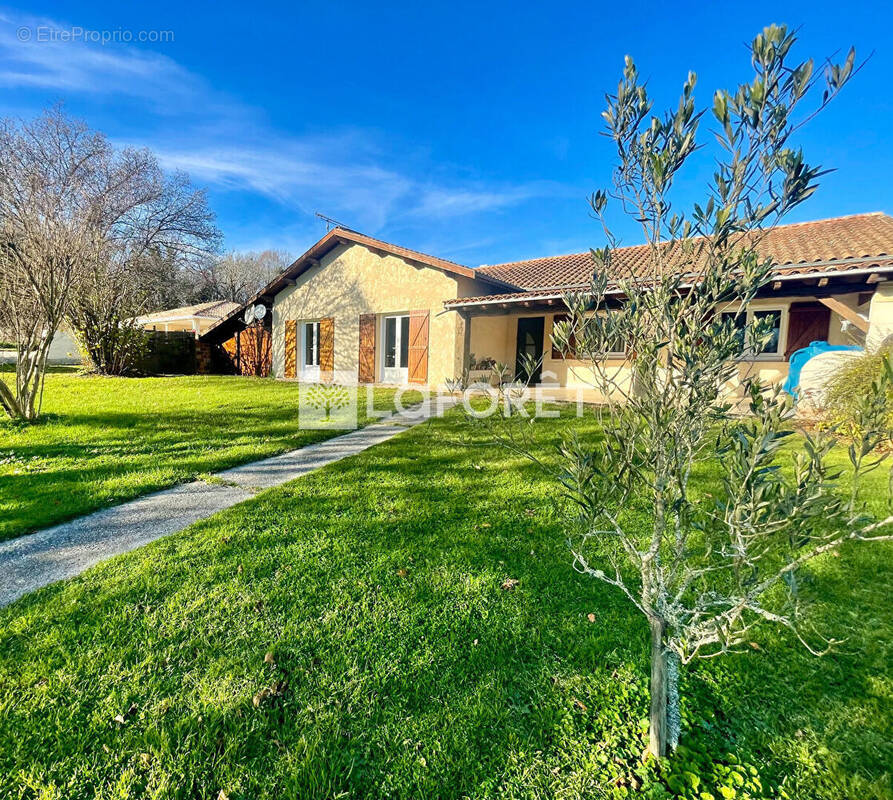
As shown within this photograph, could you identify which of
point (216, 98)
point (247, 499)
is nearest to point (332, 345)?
point (216, 98)

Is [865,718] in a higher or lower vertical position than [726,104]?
lower

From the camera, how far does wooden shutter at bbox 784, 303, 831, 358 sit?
9.56 metres

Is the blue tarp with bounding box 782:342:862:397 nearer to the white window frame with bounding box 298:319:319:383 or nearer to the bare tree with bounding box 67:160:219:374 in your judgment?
the white window frame with bounding box 298:319:319:383

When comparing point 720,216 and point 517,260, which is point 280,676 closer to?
point 720,216

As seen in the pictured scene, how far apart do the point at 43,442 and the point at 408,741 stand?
24.0 feet

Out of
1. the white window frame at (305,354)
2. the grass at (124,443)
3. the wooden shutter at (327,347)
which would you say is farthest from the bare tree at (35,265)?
the white window frame at (305,354)

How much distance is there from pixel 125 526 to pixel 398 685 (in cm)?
306

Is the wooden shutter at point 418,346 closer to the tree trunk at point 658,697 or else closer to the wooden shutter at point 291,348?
the wooden shutter at point 291,348

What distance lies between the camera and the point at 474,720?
1.85 m

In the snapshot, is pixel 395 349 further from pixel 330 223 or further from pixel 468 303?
pixel 330 223

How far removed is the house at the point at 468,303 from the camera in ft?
26.6

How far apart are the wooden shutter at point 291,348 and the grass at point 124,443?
498 centimetres

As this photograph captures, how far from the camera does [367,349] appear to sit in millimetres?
14461

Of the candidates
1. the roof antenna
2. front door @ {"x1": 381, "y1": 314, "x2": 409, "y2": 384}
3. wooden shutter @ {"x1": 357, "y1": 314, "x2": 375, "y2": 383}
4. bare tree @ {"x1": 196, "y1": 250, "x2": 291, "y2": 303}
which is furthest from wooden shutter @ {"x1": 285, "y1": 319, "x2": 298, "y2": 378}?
bare tree @ {"x1": 196, "y1": 250, "x2": 291, "y2": 303}
